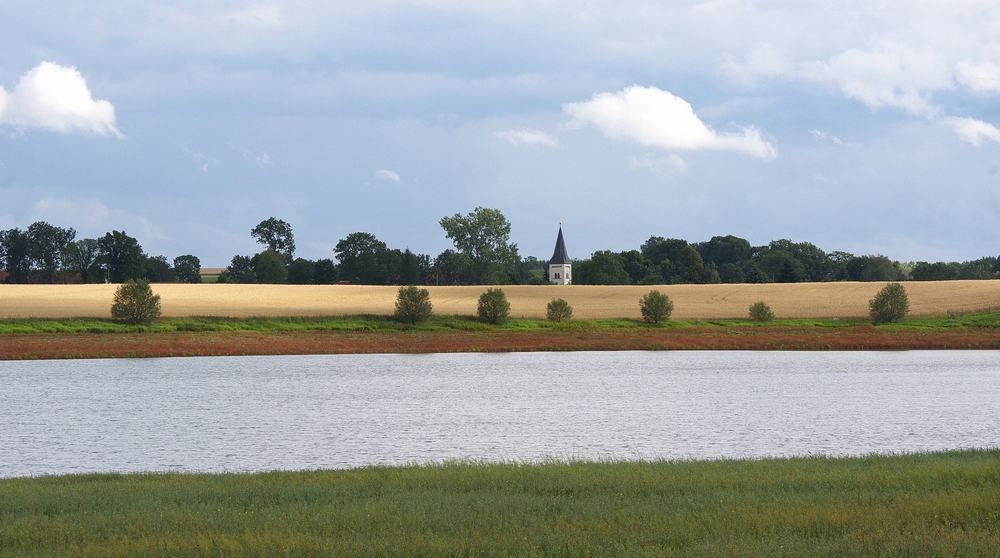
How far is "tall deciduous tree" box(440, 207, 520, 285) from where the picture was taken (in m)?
156

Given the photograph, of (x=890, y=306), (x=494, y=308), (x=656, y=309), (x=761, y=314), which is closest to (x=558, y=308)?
(x=494, y=308)

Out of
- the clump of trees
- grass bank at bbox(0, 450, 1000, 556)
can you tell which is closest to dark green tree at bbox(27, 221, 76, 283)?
the clump of trees

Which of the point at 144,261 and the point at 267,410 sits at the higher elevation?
the point at 144,261

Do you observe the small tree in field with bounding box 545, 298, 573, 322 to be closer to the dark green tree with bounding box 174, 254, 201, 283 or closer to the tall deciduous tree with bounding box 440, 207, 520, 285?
the tall deciduous tree with bounding box 440, 207, 520, 285

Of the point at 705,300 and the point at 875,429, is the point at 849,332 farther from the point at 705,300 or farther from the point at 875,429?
the point at 875,429

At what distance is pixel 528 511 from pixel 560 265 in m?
154

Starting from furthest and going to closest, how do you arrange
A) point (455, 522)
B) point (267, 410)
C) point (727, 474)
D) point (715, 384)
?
point (715, 384) → point (267, 410) → point (727, 474) → point (455, 522)

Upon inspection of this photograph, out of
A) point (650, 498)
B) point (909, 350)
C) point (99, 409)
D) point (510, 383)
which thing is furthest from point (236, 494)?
point (909, 350)

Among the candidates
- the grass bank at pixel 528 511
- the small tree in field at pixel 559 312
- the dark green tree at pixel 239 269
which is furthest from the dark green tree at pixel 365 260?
the grass bank at pixel 528 511

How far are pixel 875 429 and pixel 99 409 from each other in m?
24.9

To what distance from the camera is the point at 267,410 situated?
30891 millimetres

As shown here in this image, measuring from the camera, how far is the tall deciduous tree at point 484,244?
512 ft

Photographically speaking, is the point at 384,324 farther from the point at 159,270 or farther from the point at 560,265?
the point at 159,270

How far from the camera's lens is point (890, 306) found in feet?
255
